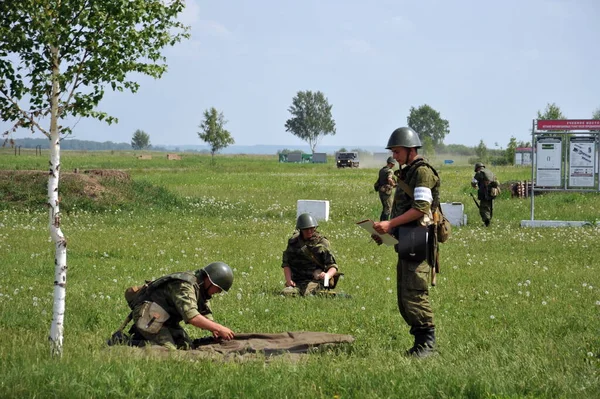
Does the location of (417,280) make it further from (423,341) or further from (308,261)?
(308,261)

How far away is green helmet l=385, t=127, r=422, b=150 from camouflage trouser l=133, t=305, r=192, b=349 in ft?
9.88

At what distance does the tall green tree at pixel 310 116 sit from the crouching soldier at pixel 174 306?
616 feet

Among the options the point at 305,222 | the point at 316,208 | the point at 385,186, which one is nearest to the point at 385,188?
the point at 385,186

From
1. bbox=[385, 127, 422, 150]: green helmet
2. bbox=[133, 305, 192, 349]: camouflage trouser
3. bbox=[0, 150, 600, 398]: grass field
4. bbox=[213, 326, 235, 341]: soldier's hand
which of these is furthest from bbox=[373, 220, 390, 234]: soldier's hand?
bbox=[133, 305, 192, 349]: camouflage trouser

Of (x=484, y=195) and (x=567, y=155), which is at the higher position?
(x=567, y=155)

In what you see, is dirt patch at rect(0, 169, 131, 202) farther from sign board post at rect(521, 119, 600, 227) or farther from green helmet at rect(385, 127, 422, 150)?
green helmet at rect(385, 127, 422, 150)

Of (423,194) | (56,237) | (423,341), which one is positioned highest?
(423,194)

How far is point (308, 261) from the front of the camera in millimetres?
12914

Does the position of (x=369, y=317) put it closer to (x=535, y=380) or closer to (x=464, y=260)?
(x=535, y=380)

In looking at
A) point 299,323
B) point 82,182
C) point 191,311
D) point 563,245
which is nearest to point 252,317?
point 299,323

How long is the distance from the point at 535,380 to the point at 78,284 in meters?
8.05

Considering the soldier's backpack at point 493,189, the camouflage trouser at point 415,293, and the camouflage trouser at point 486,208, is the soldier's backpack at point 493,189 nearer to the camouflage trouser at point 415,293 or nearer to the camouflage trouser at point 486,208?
the camouflage trouser at point 486,208

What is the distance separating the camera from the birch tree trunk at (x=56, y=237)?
8.23m

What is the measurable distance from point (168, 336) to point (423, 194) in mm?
3093
